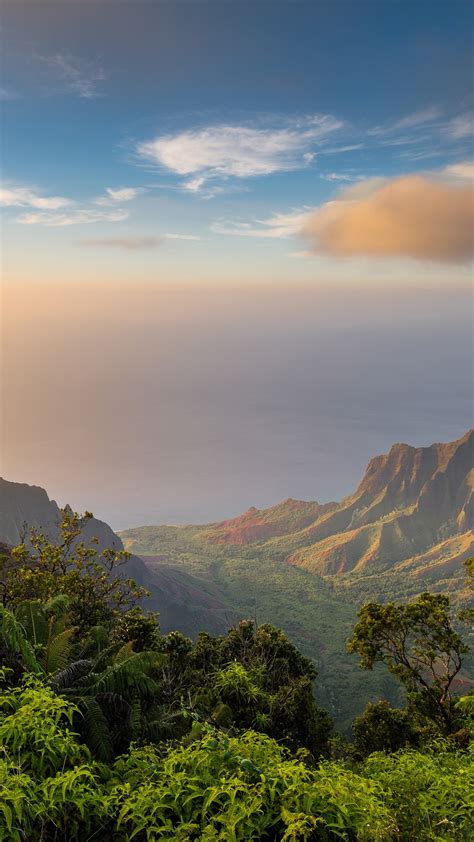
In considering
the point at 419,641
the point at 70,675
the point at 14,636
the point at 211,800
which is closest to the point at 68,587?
the point at 70,675

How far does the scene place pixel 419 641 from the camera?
23.7 meters

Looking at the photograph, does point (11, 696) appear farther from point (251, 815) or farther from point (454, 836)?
point (454, 836)

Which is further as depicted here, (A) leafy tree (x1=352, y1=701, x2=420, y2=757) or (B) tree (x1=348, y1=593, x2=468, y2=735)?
(A) leafy tree (x1=352, y1=701, x2=420, y2=757)

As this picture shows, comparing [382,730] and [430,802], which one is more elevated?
[430,802]

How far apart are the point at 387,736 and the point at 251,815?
68.8 ft

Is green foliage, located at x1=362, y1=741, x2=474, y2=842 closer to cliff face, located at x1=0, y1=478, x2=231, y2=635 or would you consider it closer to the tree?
the tree

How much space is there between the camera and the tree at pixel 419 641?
908 inches

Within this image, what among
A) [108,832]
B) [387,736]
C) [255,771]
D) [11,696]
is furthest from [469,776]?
[387,736]

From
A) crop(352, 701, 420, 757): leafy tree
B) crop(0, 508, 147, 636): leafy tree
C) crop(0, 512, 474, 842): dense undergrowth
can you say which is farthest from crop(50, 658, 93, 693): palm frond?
crop(352, 701, 420, 757): leafy tree

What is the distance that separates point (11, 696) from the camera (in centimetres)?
722

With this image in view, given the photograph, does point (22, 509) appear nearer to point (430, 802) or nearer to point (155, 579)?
point (155, 579)

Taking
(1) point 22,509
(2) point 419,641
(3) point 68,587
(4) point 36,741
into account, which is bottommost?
(2) point 419,641

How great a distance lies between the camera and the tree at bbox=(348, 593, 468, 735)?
908 inches

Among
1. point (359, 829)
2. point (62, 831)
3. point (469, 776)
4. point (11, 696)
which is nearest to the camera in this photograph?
point (359, 829)
